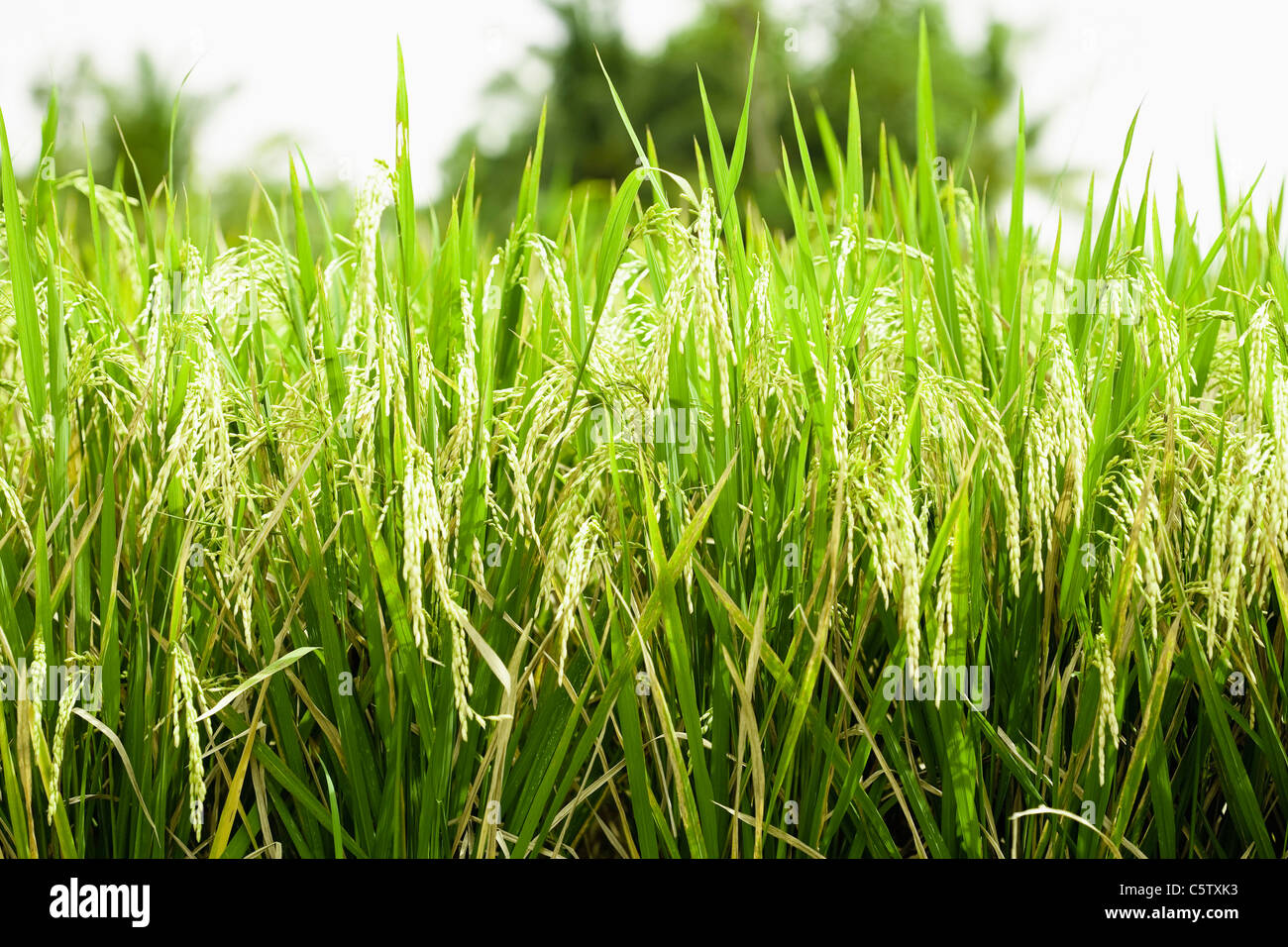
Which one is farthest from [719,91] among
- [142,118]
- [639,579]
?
[639,579]

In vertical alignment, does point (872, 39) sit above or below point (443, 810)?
above

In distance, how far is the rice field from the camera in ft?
4.02

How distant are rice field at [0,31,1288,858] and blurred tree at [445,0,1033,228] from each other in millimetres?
15752

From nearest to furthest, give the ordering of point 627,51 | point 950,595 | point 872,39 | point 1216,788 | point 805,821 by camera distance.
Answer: point 950,595
point 805,821
point 1216,788
point 627,51
point 872,39

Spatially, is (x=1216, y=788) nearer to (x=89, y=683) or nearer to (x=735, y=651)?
(x=735, y=651)

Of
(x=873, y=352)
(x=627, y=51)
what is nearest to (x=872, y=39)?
(x=627, y=51)

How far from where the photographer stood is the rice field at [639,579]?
1226 mm

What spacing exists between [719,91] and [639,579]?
1858 centimetres

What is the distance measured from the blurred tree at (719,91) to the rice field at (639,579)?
51.7 feet

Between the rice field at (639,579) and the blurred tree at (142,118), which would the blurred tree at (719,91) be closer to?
the blurred tree at (142,118)

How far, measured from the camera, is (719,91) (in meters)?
18.4

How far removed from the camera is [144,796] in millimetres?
1321

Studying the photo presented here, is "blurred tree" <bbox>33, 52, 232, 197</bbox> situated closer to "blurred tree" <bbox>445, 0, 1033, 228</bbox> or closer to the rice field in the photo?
"blurred tree" <bbox>445, 0, 1033, 228</bbox>
